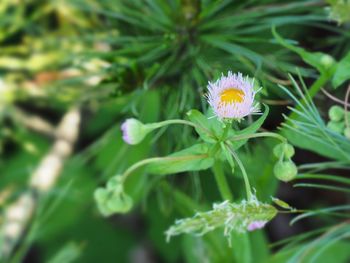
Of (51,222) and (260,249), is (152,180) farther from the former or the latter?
(51,222)

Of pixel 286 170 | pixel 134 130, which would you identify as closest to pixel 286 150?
pixel 286 170

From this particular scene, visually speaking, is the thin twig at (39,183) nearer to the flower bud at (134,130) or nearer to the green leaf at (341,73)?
the flower bud at (134,130)

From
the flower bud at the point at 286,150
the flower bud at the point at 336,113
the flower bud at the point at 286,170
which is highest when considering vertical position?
the flower bud at the point at 336,113

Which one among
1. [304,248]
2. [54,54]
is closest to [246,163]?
[304,248]

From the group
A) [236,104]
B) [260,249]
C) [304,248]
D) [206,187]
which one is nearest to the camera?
[236,104]

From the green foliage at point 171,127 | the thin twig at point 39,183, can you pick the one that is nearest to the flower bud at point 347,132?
the green foliage at point 171,127

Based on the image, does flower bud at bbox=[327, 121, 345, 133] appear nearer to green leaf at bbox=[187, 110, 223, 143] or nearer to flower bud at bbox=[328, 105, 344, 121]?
flower bud at bbox=[328, 105, 344, 121]

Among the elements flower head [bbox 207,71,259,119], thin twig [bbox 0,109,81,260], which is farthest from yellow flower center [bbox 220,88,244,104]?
thin twig [bbox 0,109,81,260]
